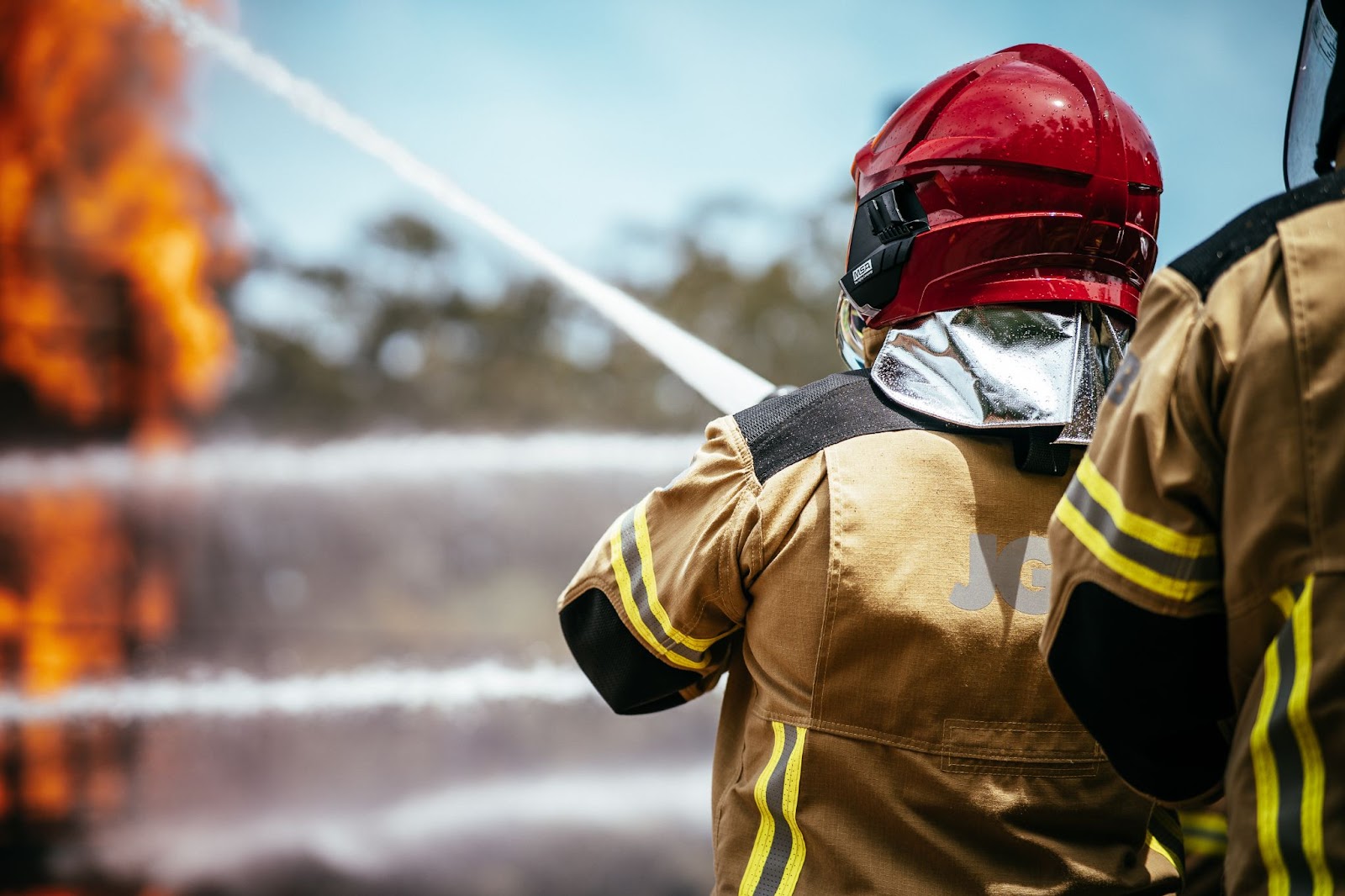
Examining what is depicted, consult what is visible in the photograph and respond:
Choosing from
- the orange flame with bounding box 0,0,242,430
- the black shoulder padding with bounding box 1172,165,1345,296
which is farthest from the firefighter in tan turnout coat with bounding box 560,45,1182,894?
the orange flame with bounding box 0,0,242,430

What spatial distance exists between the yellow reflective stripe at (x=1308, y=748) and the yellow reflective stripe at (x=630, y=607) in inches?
33.6

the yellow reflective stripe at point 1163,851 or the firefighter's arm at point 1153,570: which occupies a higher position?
the firefighter's arm at point 1153,570

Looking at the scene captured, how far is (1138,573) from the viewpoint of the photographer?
893 millimetres

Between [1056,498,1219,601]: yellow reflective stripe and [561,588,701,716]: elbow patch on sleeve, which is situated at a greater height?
[1056,498,1219,601]: yellow reflective stripe

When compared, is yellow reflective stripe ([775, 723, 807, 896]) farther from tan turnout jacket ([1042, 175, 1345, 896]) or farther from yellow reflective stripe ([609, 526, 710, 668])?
tan turnout jacket ([1042, 175, 1345, 896])

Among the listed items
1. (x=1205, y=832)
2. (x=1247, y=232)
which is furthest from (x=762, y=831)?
(x=1247, y=232)

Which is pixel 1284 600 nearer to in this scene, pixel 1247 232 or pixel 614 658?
pixel 1247 232

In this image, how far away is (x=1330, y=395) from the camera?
0.80 m

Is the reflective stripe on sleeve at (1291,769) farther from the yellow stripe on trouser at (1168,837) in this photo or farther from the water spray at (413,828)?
the water spray at (413,828)

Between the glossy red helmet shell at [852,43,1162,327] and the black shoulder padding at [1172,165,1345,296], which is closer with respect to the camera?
the black shoulder padding at [1172,165,1345,296]

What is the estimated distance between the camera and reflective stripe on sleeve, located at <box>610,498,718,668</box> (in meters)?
1.45

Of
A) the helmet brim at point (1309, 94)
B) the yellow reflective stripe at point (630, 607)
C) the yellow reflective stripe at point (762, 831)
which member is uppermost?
the helmet brim at point (1309, 94)

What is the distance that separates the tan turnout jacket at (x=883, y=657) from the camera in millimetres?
1321

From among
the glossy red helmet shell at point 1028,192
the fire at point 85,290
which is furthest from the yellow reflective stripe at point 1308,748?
the fire at point 85,290
